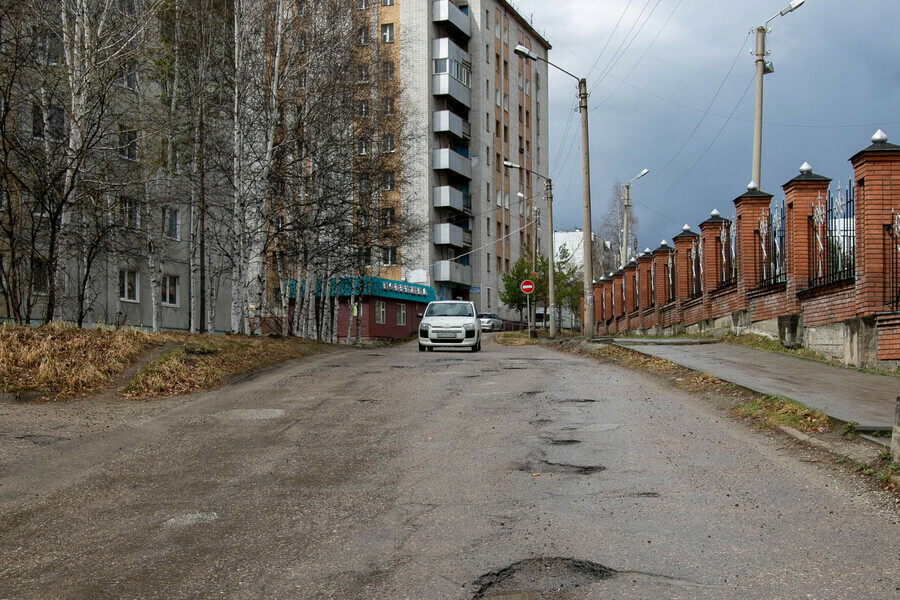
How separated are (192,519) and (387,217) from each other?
27.1 m

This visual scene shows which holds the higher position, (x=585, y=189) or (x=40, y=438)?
(x=585, y=189)

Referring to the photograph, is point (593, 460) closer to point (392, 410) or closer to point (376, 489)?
point (376, 489)

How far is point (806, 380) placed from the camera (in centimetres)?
1197

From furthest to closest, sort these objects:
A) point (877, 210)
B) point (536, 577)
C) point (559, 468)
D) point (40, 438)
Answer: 1. point (877, 210)
2. point (40, 438)
3. point (559, 468)
4. point (536, 577)

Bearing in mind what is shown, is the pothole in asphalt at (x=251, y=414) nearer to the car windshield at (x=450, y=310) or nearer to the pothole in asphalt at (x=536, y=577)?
the pothole in asphalt at (x=536, y=577)

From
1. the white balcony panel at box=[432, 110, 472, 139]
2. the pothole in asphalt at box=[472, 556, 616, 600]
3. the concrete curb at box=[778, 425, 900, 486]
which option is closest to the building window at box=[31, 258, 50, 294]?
the concrete curb at box=[778, 425, 900, 486]

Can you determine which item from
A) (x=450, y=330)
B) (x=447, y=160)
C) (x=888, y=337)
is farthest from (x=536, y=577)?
(x=447, y=160)

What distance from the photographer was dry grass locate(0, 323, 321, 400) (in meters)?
11.8

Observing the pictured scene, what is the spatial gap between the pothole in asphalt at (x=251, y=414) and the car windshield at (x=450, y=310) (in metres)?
15.1

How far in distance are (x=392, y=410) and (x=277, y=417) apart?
1400mm

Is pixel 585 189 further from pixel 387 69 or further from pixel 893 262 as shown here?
pixel 893 262

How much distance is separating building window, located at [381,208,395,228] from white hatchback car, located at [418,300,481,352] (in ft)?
23.2

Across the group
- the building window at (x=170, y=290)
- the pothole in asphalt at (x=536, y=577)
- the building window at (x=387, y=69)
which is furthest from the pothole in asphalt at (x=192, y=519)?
the building window at (x=170, y=290)

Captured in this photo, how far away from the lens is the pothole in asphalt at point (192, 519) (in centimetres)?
587
